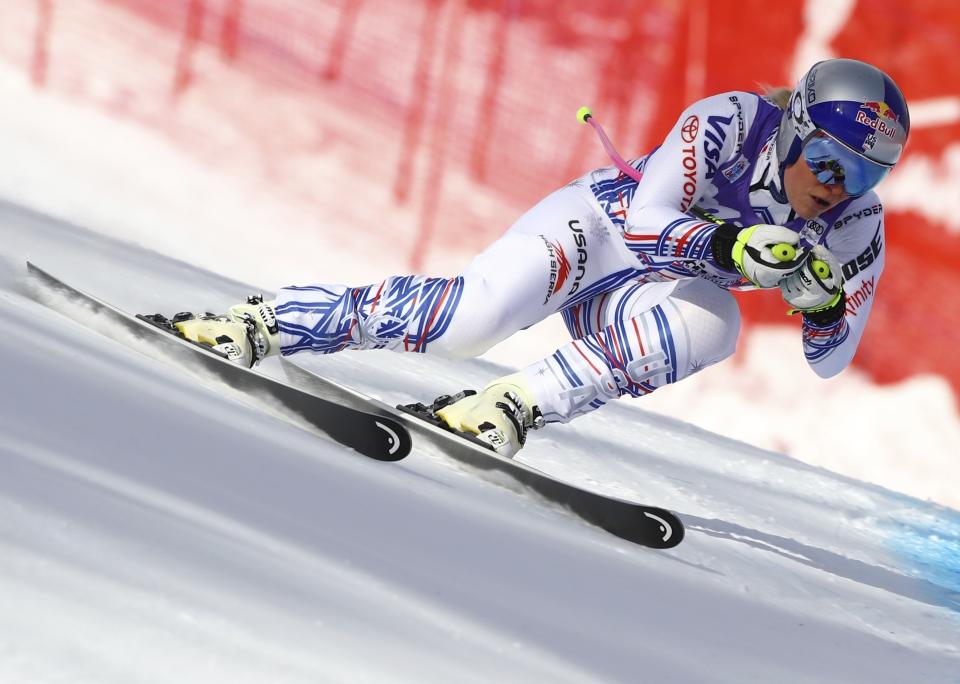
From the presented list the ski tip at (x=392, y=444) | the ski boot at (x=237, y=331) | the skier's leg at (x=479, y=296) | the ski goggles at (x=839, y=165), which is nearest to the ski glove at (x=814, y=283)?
the ski goggles at (x=839, y=165)

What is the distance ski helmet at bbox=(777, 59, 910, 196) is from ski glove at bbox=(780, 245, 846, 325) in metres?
0.24

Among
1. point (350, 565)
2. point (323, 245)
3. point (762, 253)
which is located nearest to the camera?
point (350, 565)

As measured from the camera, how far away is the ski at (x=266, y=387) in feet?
9.09

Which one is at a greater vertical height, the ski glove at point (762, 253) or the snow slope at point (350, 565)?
the ski glove at point (762, 253)

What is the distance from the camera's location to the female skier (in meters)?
2.90

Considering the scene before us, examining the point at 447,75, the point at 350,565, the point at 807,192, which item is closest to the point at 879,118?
the point at 807,192

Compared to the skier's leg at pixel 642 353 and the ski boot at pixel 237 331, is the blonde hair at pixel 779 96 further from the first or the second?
the ski boot at pixel 237 331

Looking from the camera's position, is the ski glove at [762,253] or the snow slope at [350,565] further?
the ski glove at [762,253]

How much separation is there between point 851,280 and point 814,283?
54cm

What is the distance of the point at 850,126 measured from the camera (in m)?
2.88

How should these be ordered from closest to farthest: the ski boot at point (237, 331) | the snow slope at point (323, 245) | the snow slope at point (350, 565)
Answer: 1. the snow slope at point (350, 565)
2. the ski boot at point (237, 331)
3. the snow slope at point (323, 245)

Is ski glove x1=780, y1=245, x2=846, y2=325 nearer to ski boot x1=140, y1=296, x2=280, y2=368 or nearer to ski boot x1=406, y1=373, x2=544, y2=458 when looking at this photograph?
ski boot x1=406, y1=373, x2=544, y2=458

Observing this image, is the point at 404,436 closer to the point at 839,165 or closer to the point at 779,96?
Result: the point at 839,165

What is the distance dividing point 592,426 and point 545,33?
2.46m
